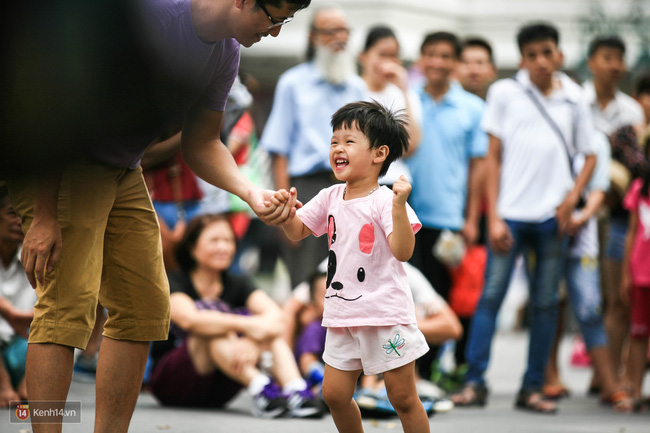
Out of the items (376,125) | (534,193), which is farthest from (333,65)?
(376,125)

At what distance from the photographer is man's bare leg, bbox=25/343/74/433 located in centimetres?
295

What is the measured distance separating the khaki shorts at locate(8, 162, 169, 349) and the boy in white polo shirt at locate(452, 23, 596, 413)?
275 centimetres

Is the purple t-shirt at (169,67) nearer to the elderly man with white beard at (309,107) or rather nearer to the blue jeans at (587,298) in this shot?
the elderly man with white beard at (309,107)

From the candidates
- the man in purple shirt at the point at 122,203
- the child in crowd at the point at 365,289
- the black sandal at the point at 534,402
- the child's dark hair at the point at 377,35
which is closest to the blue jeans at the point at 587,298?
the black sandal at the point at 534,402

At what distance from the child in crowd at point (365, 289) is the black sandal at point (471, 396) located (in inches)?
88.0

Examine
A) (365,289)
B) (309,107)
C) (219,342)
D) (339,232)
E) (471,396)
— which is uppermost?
(309,107)

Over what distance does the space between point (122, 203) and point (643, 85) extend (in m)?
4.75

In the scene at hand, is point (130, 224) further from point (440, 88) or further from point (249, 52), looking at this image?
point (249, 52)

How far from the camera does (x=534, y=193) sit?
559cm

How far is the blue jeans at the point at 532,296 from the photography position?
5.47 m

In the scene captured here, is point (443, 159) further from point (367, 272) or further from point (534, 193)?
point (367, 272)

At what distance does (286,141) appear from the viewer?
20.1 feet

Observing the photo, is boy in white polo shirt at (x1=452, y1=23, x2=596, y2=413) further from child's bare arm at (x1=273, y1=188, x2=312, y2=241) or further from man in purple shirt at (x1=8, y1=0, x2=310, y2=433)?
man in purple shirt at (x1=8, y1=0, x2=310, y2=433)

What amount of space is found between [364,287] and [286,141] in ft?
9.66
